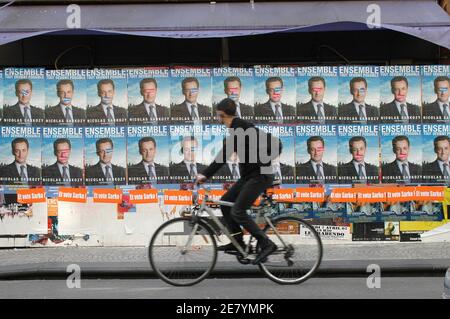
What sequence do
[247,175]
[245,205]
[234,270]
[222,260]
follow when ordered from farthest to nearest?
[222,260] → [234,270] → [247,175] → [245,205]

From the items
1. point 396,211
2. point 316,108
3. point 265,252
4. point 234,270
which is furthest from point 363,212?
point 265,252

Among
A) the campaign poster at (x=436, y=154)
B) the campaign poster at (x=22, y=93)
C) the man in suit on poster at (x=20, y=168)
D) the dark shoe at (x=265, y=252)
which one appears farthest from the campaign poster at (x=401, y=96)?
the man in suit on poster at (x=20, y=168)

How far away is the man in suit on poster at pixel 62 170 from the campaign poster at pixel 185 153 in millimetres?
1539

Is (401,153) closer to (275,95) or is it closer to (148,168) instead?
(275,95)

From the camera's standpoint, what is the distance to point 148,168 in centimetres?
1141

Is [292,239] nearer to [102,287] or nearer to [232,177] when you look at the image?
[102,287]

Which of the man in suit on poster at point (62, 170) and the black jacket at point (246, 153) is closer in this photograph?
the black jacket at point (246, 153)

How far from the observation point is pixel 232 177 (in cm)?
1139

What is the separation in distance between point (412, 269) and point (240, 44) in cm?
521

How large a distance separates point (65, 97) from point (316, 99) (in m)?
4.06

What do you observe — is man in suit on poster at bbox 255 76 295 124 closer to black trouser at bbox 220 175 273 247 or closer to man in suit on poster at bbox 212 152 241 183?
man in suit on poster at bbox 212 152 241 183

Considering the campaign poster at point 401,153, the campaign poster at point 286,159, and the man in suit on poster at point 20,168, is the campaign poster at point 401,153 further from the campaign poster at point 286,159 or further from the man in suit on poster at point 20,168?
the man in suit on poster at point 20,168

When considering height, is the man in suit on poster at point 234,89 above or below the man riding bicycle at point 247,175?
above

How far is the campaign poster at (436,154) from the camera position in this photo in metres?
11.4
